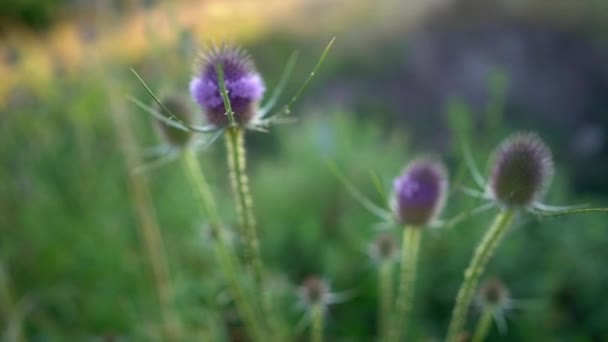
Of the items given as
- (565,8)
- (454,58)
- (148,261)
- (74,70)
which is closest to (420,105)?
(454,58)

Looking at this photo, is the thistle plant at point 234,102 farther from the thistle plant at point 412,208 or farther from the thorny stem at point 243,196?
the thistle plant at point 412,208

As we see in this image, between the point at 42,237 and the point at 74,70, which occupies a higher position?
the point at 74,70

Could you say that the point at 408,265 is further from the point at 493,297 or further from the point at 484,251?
the point at 493,297

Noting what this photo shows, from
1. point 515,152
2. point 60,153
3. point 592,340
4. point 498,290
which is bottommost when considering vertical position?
point 592,340

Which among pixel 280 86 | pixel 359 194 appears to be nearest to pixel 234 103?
pixel 280 86

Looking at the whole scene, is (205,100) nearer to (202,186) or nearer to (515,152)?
(202,186)

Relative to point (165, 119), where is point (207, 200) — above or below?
below

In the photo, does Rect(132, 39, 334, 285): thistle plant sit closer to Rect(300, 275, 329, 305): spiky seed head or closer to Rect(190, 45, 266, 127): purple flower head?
Rect(190, 45, 266, 127): purple flower head
